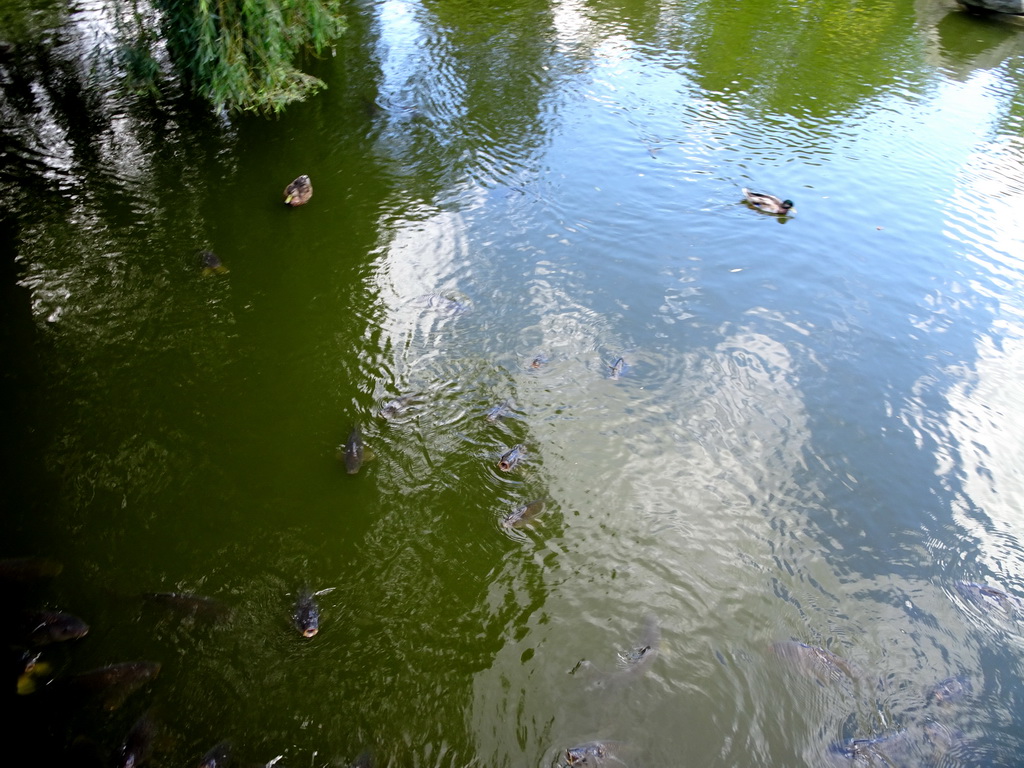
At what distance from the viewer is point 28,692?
16.1ft

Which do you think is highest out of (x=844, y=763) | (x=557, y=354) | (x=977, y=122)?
(x=977, y=122)

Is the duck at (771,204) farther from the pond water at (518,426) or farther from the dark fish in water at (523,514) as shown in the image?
the dark fish in water at (523,514)

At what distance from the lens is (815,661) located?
5.30 m

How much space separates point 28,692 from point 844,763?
595 cm

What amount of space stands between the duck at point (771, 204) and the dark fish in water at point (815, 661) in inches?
286

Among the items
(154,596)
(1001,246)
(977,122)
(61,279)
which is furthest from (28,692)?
(977,122)

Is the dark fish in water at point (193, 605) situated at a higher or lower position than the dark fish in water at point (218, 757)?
higher

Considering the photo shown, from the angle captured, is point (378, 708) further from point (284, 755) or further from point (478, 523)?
point (478, 523)

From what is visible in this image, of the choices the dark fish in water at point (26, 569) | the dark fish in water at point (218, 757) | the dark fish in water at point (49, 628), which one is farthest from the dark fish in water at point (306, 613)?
the dark fish in water at point (26, 569)

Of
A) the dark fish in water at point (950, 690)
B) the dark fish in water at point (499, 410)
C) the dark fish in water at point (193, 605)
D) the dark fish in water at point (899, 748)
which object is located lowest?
the dark fish in water at point (899, 748)

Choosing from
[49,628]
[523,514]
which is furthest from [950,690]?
[49,628]

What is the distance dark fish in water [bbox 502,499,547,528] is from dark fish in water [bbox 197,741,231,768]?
274 cm

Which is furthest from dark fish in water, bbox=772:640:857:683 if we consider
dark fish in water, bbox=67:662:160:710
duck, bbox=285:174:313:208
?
duck, bbox=285:174:313:208

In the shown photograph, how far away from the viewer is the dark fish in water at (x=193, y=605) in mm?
5383
